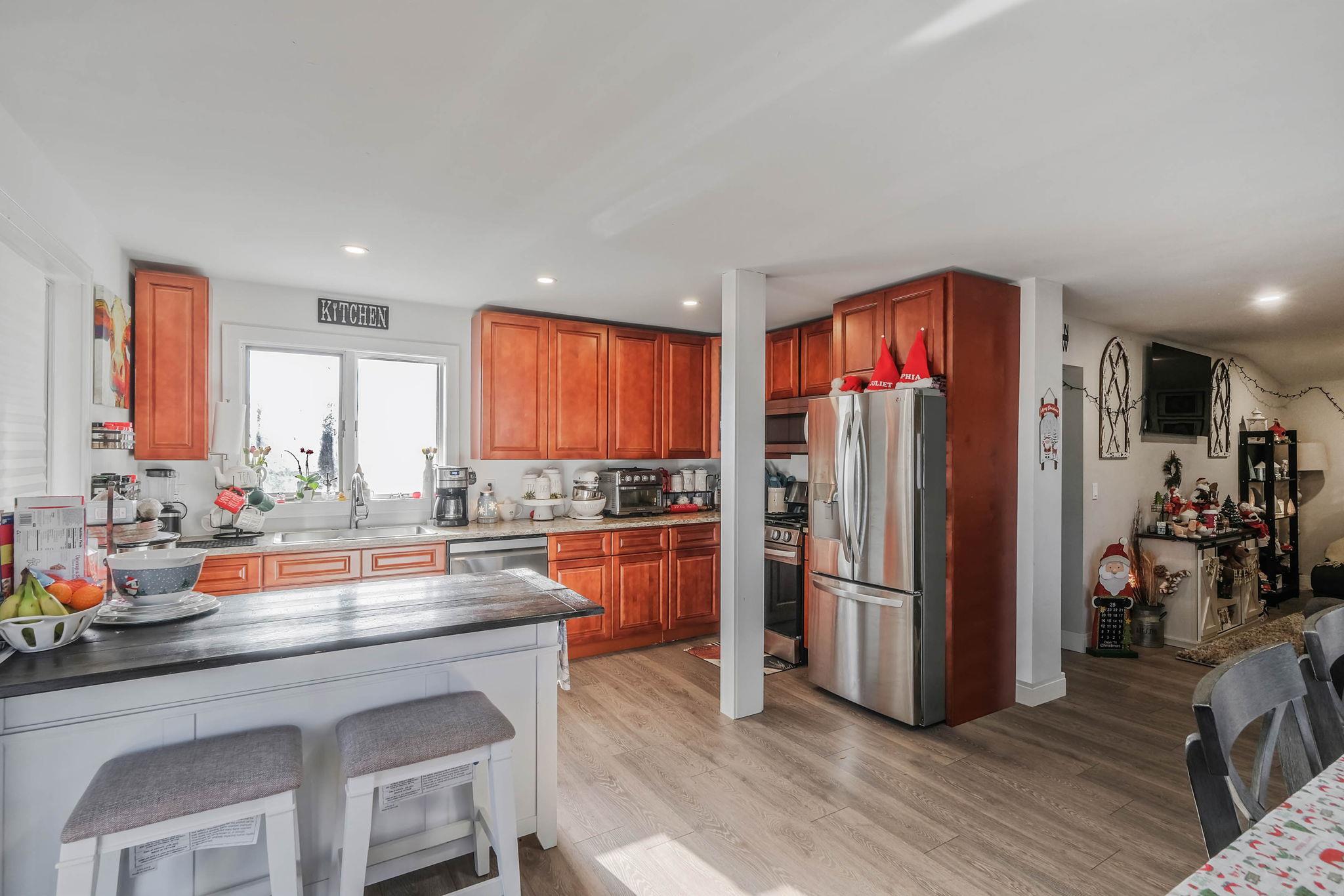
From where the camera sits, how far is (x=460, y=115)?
6.13 feet

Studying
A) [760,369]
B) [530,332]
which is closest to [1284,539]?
[760,369]

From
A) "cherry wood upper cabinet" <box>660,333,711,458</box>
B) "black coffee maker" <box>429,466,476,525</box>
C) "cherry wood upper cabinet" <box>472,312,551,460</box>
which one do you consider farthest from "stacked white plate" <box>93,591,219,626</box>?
"cherry wood upper cabinet" <box>660,333,711,458</box>

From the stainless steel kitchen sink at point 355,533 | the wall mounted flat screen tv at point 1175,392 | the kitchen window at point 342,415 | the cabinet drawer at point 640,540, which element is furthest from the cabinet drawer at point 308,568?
the wall mounted flat screen tv at point 1175,392

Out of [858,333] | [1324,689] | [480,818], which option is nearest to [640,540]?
[858,333]

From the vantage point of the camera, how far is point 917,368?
3322mm

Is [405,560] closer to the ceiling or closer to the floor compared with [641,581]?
closer to the ceiling

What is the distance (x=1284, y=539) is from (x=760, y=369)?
6.77 m

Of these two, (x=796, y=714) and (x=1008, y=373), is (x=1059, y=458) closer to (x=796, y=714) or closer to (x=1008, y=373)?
(x=1008, y=373)

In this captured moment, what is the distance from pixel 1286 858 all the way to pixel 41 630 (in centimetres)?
251

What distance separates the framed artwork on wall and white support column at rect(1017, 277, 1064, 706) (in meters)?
4.49

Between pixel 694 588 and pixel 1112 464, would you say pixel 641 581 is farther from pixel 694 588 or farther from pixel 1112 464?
pixel 1112 464

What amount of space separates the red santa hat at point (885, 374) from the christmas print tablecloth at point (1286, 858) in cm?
248

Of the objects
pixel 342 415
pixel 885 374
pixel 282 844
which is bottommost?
pixel 282 844

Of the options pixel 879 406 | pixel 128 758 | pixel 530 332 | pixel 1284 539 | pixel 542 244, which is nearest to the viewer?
pixel 128 758
